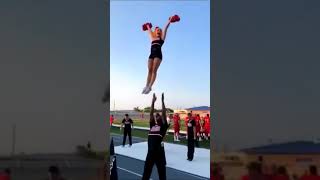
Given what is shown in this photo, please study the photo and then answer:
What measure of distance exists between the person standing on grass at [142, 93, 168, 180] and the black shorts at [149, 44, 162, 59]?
13.4 inches

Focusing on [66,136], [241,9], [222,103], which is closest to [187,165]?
[222,103]

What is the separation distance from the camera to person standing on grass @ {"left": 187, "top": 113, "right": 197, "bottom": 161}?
4.02m

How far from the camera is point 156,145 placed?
3.67 meters

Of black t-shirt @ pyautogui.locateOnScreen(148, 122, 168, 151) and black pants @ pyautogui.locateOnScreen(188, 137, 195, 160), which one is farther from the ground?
black t-shirt @ pyautogui.locateOnScreen(148, 122, 168, 151)

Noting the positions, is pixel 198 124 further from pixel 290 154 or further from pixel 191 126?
pixel 290 154

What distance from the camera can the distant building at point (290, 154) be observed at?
3303mm

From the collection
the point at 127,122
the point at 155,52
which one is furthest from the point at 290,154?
the point at 127,122

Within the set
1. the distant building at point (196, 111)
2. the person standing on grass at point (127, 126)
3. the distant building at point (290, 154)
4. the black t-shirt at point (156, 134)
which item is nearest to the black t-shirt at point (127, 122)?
the person standing on grass at point (127, 126)

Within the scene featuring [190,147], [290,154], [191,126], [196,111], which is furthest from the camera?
[191,126]

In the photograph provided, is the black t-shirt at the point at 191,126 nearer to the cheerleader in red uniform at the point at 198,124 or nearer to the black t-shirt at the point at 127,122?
the cheerleader in red uniform at the point at 198,124

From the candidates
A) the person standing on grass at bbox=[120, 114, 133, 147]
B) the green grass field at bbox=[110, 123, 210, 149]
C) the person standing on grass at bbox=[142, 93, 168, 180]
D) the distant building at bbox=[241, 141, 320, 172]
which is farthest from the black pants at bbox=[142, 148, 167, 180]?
the distant building at bbox=[241, 141, 320, 172]

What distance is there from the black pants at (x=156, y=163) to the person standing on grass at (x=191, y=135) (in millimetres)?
362

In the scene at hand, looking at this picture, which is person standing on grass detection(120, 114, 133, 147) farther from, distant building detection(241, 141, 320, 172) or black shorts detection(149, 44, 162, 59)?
distant building detection(241, 141, 320, 172)

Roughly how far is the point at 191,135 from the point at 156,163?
796 millimetres
